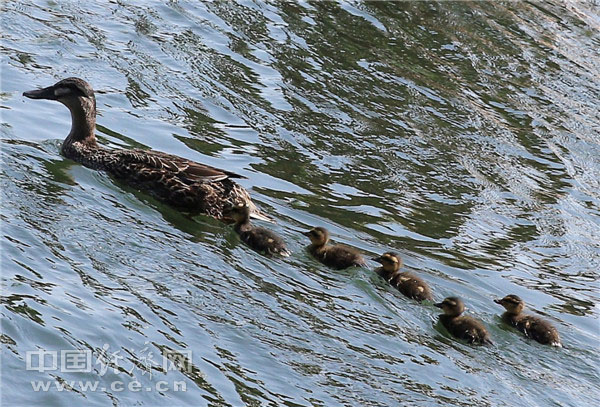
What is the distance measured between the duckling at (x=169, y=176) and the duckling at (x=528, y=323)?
177 centimetres

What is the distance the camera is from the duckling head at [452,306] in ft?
20.6

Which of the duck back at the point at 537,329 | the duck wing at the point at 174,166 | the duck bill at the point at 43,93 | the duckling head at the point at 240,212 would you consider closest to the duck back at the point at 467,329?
the duck back at the point at 537,329

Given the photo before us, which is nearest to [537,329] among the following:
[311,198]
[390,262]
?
[390,262]

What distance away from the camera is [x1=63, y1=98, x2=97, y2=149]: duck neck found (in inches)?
311

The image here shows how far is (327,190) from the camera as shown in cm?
808

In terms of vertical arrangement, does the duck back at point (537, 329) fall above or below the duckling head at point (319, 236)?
above

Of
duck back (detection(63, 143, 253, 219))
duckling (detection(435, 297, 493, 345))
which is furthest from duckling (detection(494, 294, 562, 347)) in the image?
duck back (detection(63, 143, 253, 219))

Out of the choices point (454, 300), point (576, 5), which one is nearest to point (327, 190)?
point (454, 300)

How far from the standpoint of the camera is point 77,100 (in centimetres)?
795

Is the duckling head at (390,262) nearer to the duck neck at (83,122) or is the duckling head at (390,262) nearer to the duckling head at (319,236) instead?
the duckling head at (319,236)

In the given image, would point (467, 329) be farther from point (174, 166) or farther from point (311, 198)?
point (174, 166)

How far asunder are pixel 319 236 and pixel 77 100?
2.30 meters

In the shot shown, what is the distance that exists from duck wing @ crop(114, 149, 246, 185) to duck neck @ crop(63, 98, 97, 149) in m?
0.42

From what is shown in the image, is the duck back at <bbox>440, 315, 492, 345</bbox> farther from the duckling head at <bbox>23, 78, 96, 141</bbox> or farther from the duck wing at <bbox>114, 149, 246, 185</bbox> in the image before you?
the duckling head at <bbox>23, 78, 96, 141</bbox>
